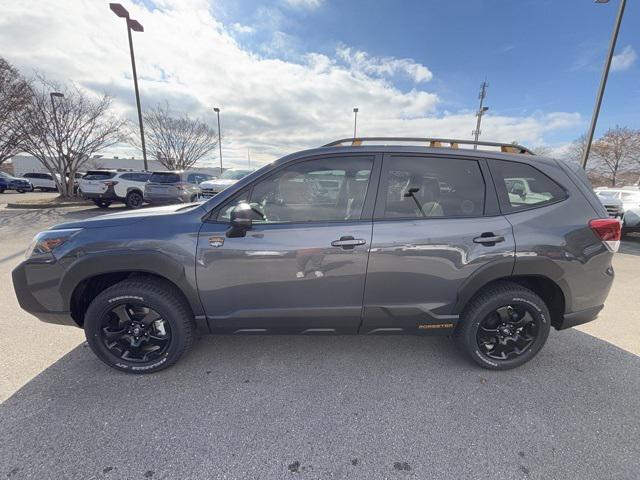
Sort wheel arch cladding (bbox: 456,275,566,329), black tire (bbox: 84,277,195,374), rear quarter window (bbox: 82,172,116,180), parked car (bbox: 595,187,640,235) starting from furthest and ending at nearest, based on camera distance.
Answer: rear quarter window (bbox: 82,172,116,180) → parked car (bbox: 595,187,640,235) → wheel arch cladding (bbox: 456,275,566,329) → black tire (bbox: 84,277,195,374)

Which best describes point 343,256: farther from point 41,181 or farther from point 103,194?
point 41,181

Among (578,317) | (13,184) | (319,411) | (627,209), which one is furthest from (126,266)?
(13,184)

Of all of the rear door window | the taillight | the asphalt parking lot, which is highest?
the rear door window

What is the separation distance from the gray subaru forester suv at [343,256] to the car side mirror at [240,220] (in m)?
0.02

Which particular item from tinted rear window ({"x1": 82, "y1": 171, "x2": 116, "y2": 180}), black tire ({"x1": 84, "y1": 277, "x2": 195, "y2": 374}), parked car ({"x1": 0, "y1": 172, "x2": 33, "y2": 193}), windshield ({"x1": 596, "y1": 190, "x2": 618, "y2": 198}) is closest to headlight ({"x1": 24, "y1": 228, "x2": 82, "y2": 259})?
black tire ({"x1": 84, "y1": 277, "x2": 195, "y2": 374})

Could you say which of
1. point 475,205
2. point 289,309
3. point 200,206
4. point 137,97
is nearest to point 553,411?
point 475,205

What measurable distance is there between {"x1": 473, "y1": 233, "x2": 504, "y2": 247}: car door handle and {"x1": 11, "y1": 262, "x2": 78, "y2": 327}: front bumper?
3.26m

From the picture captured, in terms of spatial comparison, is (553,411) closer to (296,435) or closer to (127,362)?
(296,435)

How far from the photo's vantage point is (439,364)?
2.64 metres

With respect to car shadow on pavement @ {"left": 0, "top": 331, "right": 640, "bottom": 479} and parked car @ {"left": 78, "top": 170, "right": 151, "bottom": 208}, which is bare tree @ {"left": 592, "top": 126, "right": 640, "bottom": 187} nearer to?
car shadow on pavement @ {"left": 0, "top": 331, "right": 640, "bottom": 479}

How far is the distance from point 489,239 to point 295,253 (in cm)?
151

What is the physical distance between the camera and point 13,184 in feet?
81.6

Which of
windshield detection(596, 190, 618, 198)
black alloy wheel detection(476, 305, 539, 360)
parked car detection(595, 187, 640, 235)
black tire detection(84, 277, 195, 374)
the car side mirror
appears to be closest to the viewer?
the car side mirror

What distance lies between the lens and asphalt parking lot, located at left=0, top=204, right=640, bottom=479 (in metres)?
1.72
